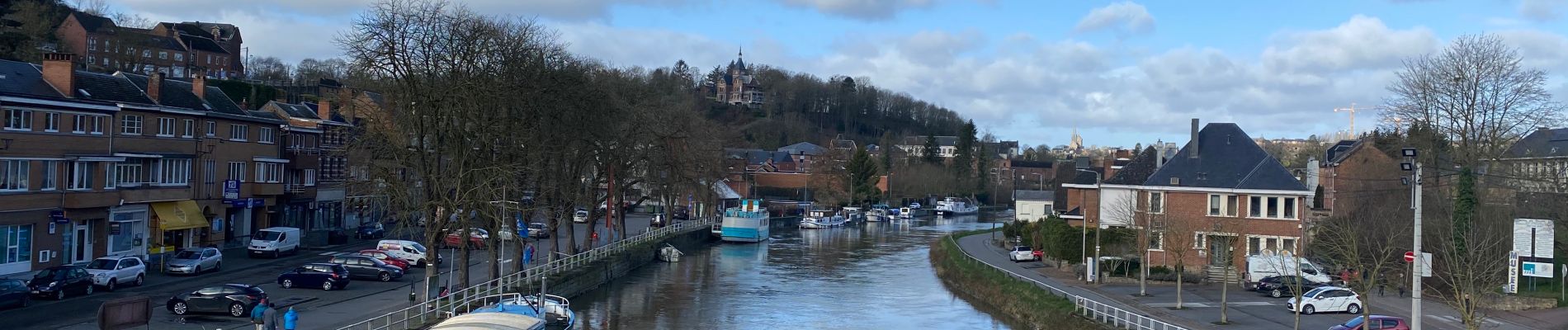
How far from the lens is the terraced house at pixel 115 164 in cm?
3791

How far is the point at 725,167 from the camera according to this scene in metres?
81.4

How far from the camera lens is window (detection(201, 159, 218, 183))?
49.4m

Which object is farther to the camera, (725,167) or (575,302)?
(725,167)

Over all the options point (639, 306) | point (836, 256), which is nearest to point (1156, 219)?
point (639, 306)

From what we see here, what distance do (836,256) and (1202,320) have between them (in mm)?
35499

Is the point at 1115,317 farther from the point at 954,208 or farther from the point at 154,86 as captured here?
the point at 954,208

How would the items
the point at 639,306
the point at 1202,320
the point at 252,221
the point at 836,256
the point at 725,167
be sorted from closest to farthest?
the point at 1202,320
the point at 639,306
the point at 252,221
the point at 836,256
the point at 725,167

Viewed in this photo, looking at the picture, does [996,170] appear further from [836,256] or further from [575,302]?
[575,302]

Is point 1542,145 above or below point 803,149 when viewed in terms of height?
below

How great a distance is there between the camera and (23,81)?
127 ft

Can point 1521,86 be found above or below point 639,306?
above

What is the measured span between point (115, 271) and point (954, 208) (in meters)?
105

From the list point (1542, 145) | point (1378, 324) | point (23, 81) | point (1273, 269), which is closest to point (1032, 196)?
point (1542, 145)

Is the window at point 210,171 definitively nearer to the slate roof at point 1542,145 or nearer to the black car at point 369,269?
the black car at point 369,269
